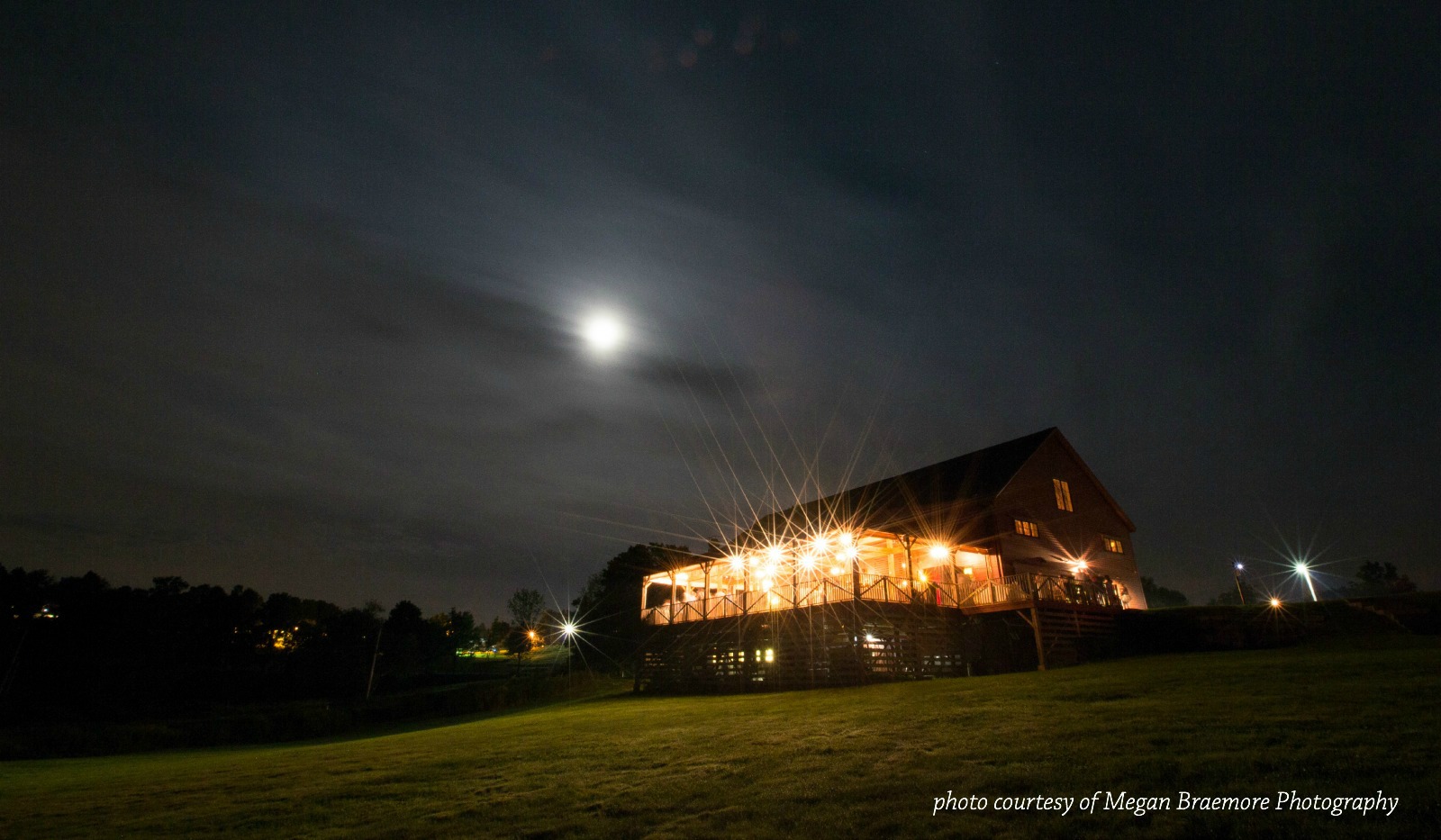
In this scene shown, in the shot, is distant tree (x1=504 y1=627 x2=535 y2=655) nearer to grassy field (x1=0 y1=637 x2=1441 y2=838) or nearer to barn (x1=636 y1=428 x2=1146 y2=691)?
barn (x1=636 y1=428 x2=1146 y2=691)

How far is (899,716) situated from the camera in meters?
11.5

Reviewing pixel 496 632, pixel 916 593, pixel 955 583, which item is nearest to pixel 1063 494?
pixel 955 583

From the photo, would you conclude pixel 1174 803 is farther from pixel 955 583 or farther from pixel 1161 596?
pixel 1161 596

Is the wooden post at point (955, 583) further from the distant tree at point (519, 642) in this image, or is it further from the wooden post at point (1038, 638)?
the distant tree at point (519, 642)

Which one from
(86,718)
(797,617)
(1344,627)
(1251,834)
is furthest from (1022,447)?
(86,718)

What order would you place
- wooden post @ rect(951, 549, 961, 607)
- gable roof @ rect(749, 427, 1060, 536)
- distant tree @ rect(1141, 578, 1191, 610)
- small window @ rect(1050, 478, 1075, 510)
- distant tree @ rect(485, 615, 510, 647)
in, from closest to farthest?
wooden post @ rect(951, 549, 961, 607) < gable roof @ rect(749, 427, 1060, 536) < small window @ rect(1050, 478, 1075, 510) < distant tree @ rect(1141, 578, 1191, 610) < distant tree @ rect(485, 615, 510, 647)

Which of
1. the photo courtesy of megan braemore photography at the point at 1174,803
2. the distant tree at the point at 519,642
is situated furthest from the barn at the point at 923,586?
the distant tree at the point at 519,642

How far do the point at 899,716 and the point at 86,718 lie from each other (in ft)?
238

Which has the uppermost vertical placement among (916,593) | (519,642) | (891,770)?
(916,593)

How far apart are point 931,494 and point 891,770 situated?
23960 millimetres

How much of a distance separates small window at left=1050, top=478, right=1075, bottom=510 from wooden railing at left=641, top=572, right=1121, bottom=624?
5.93 metres

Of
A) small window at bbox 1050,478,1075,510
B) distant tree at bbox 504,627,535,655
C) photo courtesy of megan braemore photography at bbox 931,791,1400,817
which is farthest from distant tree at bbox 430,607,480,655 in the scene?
photo courtesy of megan braemore photography at bbox 931,791,1400,817

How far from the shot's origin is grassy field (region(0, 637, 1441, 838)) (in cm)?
584

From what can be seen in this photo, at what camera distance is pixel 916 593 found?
22125 mm
